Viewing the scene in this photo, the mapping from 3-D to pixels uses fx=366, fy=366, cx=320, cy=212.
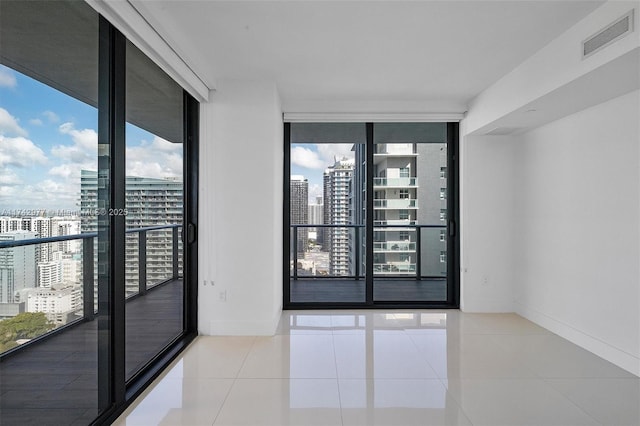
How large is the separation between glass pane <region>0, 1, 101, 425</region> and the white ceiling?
540mm

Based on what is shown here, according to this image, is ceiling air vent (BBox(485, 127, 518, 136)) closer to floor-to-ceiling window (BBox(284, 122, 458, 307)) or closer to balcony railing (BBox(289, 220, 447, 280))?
floor-to-ceiling window (BBox(284, 122, 458, 307))

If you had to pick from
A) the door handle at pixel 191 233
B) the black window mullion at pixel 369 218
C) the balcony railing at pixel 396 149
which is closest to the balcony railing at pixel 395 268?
the black window mullion at pixel 369 218

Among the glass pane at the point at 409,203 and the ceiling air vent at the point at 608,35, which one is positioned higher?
the ceiling air vent at the point at 608,35

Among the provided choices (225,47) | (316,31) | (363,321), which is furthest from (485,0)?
(363,321)

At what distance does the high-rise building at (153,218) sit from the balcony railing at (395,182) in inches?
95.5

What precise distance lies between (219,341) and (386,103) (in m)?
3.18

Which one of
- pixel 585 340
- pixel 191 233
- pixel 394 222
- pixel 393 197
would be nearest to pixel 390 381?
pixel 585 340

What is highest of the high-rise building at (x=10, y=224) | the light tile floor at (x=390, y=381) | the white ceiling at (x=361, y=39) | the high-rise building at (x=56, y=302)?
the white ceiling at (x=361, y=39)

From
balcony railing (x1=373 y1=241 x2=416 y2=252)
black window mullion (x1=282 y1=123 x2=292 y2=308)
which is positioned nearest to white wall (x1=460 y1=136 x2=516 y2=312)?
balcony railing (x1=373 y1=241 x2=416 y2=252)

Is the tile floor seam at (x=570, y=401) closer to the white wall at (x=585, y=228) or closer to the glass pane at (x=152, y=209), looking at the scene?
the white wall at (x=585, y=228)

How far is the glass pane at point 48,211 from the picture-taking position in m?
1.76

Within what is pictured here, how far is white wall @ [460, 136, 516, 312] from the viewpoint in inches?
173

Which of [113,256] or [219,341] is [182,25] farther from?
[219,341]

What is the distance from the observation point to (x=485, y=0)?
90.1 inches
